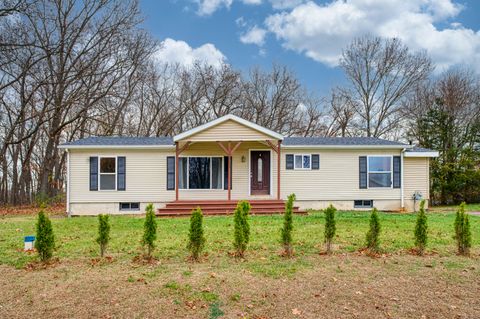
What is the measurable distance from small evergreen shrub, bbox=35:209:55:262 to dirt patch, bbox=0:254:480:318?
30 centimetres

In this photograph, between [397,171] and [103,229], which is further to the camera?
[397,171]

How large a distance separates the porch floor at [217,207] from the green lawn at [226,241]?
87.1 inches

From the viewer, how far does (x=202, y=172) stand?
590 inches

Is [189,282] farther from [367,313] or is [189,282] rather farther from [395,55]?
[395,55]

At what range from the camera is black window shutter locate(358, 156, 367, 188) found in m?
14.9

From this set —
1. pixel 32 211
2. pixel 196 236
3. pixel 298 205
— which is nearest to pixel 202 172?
pixel 298 205

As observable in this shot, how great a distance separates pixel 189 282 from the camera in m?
4.82

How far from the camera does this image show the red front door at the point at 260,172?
15195mm

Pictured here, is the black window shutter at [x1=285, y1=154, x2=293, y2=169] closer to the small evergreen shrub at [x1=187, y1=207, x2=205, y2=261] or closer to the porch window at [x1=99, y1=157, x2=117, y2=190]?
the porch window at [x1=99, y1=157, x2=117, y2=190]

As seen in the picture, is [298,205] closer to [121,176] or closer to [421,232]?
[121,176]

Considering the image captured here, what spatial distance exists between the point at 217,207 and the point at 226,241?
238 inches

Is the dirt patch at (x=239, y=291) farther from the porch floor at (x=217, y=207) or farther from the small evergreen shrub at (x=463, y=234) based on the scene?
the porch floor at (x=217, y=207)

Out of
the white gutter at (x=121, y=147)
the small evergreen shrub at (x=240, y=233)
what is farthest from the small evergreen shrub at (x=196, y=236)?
the white gutter at (x=121, y=147)

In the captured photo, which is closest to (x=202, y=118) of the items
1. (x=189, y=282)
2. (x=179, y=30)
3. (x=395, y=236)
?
(x=179, y=30)
